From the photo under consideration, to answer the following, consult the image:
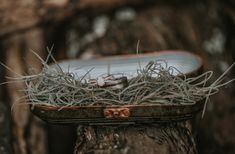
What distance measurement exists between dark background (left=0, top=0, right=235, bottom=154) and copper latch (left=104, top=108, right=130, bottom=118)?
911 millimetres

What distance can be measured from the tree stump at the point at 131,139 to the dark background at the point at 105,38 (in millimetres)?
801

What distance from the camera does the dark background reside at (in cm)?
236

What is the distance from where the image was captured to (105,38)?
272 centimetres

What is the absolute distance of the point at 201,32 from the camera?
2.92 m

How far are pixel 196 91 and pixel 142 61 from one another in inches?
17.5

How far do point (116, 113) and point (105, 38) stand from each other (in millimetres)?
1399

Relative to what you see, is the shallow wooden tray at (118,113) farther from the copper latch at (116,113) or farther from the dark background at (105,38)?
the dark background at (105,38)

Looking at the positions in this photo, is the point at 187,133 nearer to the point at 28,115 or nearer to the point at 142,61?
the point at 142,61

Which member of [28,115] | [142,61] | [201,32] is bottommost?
[28,115]

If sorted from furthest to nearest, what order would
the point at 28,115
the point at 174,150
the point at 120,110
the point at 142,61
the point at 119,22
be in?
1. the point at 119,22
2. the point at 28,115
3. the point at 142,61
4. the point at 174,150
5. the point at 120,110

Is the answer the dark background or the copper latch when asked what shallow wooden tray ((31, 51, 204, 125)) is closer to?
the copper latch

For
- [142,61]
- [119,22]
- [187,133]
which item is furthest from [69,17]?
[187,133]

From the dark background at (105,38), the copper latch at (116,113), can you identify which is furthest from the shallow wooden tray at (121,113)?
the dark background at (105,38)

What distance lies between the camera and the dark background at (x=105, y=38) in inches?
93.0
